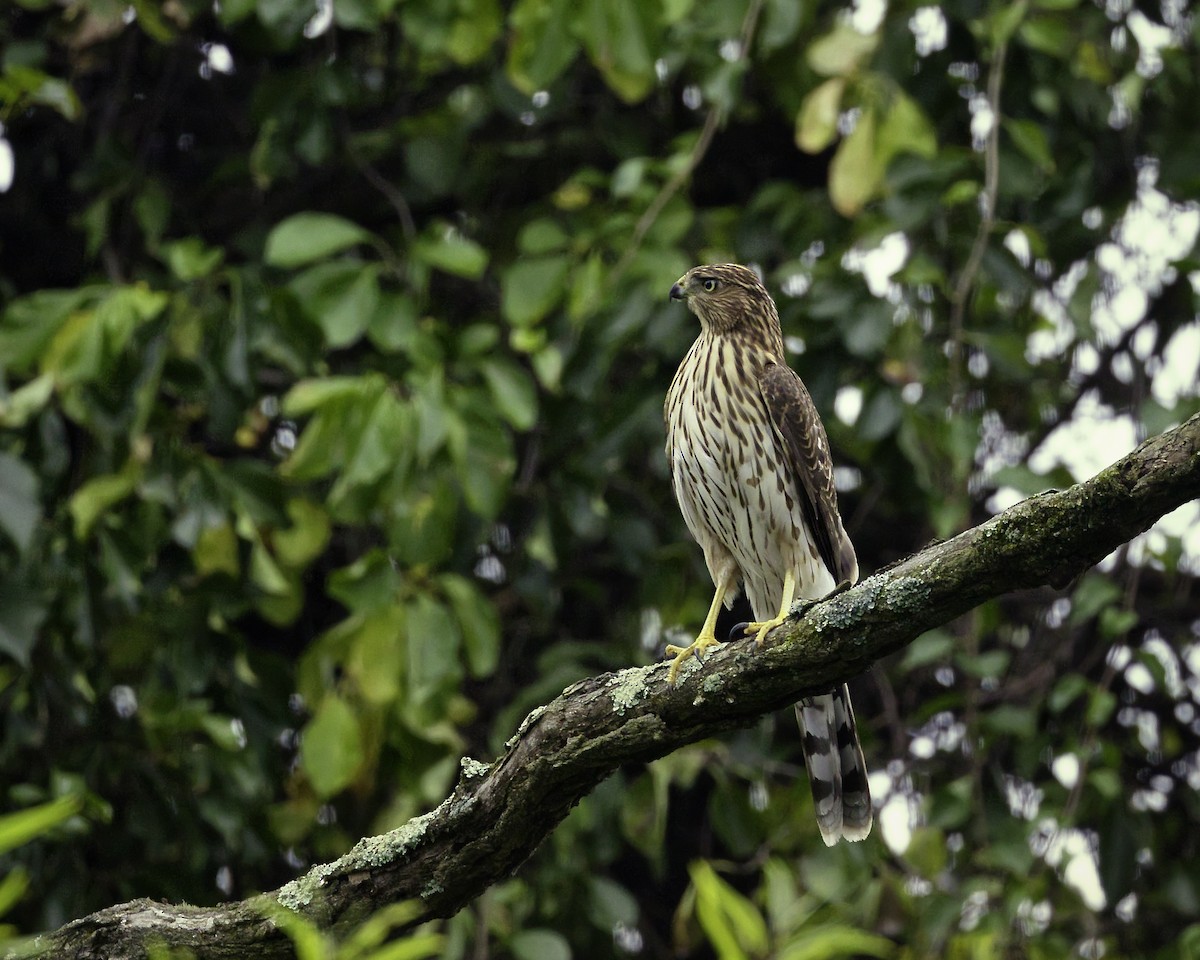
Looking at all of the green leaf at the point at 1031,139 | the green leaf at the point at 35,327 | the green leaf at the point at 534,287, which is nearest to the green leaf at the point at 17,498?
the green leaf at the point at 35,327

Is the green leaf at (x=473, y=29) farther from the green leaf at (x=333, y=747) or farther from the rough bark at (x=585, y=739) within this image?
the rough bark at (x=585, y=739)

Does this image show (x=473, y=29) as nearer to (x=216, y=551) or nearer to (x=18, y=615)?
(x=216, y=551)

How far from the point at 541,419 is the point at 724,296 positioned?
1.08 metres

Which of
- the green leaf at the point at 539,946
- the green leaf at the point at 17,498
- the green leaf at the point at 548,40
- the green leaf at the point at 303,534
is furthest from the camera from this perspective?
the green leaf at the point at 303,534

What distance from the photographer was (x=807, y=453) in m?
4.28

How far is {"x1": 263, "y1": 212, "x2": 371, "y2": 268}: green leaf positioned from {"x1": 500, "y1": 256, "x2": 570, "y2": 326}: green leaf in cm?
48

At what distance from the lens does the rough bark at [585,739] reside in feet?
7.84

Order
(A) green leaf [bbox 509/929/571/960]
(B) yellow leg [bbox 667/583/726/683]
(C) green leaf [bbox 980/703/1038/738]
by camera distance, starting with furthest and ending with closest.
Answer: (C) green leaf [bbox 980/703/1038/738]
(A) green leaf [bbox 509/929/571/960]
(B) yellow leg [bbox 667/583/726/683]

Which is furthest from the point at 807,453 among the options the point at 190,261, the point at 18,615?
the point at 18,615

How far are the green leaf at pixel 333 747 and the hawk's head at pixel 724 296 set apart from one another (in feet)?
5.20

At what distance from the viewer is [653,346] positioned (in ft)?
16.5

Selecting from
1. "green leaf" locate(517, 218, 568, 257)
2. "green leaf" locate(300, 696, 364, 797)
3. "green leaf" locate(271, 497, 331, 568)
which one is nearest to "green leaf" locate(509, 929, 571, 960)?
"green leaf" locate(300, 696, 364, 797)

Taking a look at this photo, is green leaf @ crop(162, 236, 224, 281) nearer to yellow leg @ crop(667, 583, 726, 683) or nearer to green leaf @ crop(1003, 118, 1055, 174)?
yellow leg @ crop(667, 583, 726, 683)

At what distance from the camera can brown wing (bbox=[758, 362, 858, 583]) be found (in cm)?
429
